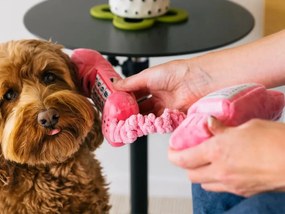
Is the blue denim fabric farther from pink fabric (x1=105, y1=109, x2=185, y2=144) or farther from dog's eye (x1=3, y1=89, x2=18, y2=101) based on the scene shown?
dog's eye (x1=3, y1=89, x2=18, y2=101)

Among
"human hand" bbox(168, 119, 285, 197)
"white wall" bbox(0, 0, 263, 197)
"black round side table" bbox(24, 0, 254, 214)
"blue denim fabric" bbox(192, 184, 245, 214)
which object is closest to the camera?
"human hand" bbox(168, 119, 285, 197)

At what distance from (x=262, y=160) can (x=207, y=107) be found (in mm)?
126

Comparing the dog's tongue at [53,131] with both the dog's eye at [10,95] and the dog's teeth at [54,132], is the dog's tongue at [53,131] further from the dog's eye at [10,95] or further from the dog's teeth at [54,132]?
the dog's eye at [10,95]

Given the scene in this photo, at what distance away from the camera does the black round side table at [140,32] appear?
1333 mm

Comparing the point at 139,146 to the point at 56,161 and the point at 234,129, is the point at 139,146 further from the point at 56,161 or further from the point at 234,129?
the point at 234,129

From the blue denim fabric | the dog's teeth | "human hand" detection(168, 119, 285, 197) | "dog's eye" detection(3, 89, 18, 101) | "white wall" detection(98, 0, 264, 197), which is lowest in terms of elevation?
"white wall" detection(98, 0, 264, 197)

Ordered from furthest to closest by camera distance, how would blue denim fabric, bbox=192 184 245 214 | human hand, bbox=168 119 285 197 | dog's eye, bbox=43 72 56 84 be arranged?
dog's eye, bbox=43 72 56 84
blue denim fabric, bbox=192 184 245 214
human hand, bbox=168 119 285 197

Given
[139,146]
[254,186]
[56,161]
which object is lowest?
[139,146]

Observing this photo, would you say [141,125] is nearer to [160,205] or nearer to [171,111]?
[171,111]

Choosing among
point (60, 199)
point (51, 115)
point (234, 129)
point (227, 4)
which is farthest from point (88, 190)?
point (227, 4)

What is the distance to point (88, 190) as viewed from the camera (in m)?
1.13

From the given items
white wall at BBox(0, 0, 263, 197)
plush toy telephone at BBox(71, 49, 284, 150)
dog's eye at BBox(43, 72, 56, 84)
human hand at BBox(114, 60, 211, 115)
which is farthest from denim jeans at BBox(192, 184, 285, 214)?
white wall at BBox(0, 0, 263, 197)

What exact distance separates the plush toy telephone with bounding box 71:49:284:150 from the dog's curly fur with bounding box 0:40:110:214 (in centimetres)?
4

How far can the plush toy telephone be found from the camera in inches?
31.0
